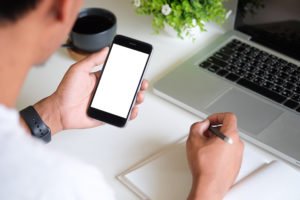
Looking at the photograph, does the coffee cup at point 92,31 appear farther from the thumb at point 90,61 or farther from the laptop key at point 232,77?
the laptop key at point 232,77

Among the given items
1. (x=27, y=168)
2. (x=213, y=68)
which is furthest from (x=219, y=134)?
(x=27, y=168)

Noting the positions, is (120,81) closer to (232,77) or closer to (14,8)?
(232,77)

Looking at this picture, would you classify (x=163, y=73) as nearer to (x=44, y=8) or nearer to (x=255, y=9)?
(x=255, y=9)

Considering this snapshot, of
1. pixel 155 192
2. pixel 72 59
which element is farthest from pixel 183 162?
pixel 72 59

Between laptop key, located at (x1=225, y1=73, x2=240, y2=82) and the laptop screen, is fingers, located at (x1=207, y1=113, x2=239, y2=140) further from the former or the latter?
the laptop screen

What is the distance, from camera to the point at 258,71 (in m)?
0.96

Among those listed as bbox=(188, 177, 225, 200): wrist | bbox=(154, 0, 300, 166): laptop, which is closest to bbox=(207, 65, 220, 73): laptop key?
bbox=(154, 0, 300, 166): laptop

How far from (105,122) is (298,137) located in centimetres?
34

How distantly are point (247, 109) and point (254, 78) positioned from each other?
95mm

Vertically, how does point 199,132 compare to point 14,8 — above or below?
below

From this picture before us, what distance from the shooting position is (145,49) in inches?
32.9

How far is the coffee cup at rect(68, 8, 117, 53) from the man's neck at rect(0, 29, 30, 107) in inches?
18.1

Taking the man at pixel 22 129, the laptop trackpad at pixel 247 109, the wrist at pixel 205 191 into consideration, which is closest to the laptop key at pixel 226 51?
the laptop trackpad at pixel 247 109

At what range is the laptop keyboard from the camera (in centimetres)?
91
